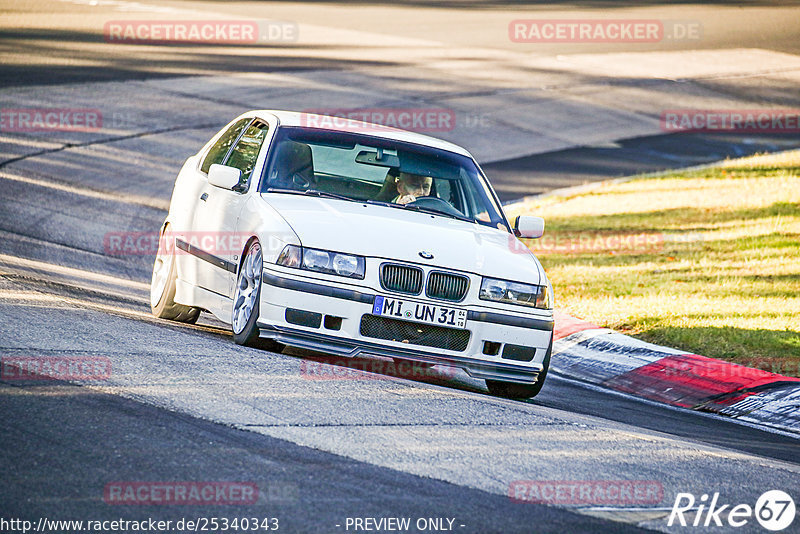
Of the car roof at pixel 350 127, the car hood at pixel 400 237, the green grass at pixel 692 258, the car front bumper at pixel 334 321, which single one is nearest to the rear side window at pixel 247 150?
the car roof at pixel 350 127

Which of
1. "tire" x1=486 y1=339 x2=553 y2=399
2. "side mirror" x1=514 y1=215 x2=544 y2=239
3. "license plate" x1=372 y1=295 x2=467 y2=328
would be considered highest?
"side mirror" x1=514 y1=215 x2=544 y2=239

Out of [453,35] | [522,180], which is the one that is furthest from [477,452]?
[453,35]

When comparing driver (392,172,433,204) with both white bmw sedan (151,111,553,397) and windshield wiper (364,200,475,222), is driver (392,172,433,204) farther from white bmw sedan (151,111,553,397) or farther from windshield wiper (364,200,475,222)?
windshield wiper (364,200,475,222)

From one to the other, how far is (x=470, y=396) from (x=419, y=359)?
0.40 m

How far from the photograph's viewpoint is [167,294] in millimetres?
9477

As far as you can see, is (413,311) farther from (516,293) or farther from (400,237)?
(516,293)

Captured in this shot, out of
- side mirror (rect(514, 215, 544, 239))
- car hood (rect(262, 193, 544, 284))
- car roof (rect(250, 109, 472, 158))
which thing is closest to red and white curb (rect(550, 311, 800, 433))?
side mirror (rect(514, 215, 544, 239))

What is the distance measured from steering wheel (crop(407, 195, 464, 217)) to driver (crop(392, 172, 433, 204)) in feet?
0.16

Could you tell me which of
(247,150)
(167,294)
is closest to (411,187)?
(247,150)

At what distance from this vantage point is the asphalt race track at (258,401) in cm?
516

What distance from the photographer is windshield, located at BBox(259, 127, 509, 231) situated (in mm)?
8672

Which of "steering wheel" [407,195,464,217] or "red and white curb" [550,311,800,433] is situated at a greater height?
"steering wheel" [407,195,464,217]

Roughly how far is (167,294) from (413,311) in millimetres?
2696

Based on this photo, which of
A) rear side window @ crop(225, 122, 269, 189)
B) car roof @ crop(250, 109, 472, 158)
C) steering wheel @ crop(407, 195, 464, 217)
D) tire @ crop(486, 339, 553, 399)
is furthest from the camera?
car roof @ crop(250, 109, 472, 158)
